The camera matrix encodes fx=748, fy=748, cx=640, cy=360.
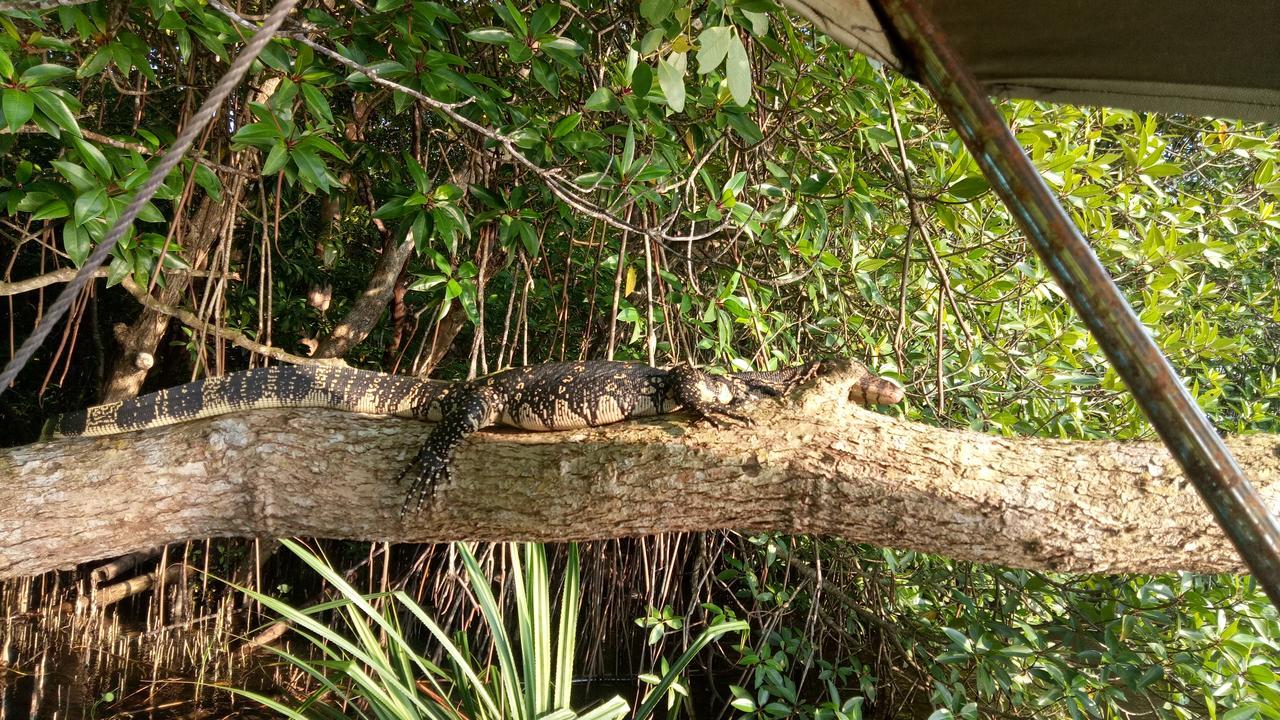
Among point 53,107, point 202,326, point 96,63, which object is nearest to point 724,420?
point 53,107

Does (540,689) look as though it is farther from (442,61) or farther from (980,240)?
(980,240)

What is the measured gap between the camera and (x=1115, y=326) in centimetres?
78

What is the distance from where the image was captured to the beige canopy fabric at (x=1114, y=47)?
1141 mm

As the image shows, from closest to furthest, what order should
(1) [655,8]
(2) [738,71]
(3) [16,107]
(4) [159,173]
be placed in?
1. (4) [159,173]
2. (2) [738,71]
3. (1) [655,8]
4. (3) [16,107]

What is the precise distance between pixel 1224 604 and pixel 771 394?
224 cm

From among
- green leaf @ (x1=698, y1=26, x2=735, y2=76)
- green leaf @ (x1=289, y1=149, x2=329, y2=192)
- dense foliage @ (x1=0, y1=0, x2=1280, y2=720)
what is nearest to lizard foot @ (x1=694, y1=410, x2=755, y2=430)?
dense foliage @ (x1=0, y1=0, x2=1280, y2=720)

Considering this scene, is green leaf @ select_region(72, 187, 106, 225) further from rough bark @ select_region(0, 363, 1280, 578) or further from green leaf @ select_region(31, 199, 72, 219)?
rough bark @ select_region(0, 363, 1280, 578)

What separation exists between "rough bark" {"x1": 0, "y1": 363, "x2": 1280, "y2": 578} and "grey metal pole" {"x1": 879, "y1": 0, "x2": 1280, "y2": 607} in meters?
1.63

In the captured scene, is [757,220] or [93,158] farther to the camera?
[757,220]

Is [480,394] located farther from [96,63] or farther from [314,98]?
[96,63]

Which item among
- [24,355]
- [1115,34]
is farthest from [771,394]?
[24,355]

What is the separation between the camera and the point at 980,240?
3.86 metres

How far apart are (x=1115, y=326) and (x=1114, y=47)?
0.73 metres

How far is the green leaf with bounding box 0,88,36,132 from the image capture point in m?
2.09
